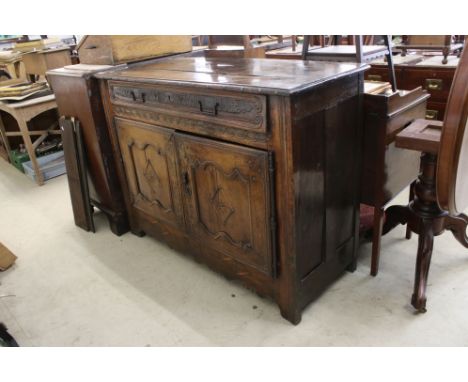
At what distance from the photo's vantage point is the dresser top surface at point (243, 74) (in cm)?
133

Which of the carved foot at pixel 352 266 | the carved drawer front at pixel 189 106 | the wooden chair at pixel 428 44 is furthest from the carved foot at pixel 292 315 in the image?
the wooden chair at pixel 428 44

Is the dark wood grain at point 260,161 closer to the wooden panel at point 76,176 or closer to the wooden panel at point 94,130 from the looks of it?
the wooden panel at point 94,130

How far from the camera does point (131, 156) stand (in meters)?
2.13

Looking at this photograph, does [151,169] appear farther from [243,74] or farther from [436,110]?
[436,110]

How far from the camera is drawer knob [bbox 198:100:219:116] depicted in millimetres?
1505

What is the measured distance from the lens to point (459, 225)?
1.87 m

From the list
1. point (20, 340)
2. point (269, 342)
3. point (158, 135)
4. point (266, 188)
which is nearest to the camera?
point (266, 188)

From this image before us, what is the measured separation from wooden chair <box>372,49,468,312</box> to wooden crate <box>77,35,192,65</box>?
146 centimetres

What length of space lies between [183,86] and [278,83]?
441 millimetres

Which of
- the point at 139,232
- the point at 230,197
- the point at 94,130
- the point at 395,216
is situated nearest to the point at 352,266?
the point at 395,216

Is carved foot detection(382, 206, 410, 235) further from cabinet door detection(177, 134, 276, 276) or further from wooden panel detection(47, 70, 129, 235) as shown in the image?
wooden panel detection(47, 70, 129, 235)

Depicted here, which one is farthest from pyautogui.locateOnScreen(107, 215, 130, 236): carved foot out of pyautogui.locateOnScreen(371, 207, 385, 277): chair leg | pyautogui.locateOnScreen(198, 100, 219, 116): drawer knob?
pyautogui.locateOnScreen(371, 207, 385, 277): chair leg
